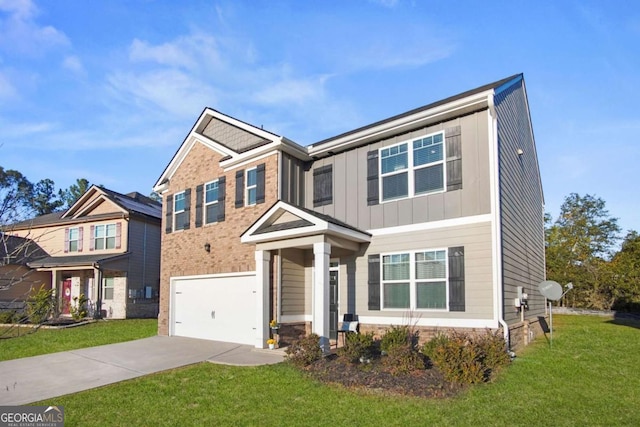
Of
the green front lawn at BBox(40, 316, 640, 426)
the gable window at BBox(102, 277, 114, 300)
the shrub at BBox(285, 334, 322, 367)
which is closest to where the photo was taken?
the green front lawn at BBox(40, 316, 640, 426)

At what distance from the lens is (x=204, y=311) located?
14344 mm

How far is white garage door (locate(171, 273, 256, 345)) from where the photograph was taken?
506 inches

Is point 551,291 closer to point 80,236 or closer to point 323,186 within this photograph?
point 323,186

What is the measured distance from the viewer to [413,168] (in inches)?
426

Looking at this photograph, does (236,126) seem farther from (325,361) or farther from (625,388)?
(625,388)

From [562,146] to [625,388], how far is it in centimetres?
1097

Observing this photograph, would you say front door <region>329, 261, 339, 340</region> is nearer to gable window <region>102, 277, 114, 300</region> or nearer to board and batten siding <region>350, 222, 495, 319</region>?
board and batten siding <region>350, 222, 495, 319</region>

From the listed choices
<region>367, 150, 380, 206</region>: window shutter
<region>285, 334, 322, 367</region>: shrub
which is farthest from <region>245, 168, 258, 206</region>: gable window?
<region>285, 334, 322, 367</region>: shrub

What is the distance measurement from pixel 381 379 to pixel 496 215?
4176 mm

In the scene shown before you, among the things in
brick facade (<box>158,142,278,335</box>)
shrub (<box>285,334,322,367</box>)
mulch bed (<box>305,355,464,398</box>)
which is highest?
brick facade (<box>158,142,278,335</box>)

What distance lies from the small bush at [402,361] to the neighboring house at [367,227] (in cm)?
189

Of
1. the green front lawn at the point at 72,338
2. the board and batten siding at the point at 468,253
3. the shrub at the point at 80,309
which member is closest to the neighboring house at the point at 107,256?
A: the shrub at the point at 80,309

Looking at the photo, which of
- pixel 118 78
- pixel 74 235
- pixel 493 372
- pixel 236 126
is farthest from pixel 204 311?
pixel 74 235

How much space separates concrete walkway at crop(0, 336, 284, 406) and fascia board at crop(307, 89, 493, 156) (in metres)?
5.58
